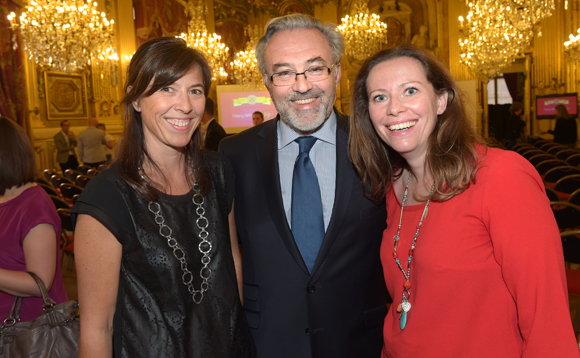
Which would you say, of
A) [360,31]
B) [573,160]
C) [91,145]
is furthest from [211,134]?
[360,31]

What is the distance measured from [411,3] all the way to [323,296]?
1510cm

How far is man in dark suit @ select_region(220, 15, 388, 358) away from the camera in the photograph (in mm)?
1641

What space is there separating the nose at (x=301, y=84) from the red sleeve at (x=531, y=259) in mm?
823

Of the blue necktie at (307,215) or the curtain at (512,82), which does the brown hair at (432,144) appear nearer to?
the blue necktie at (307,215)

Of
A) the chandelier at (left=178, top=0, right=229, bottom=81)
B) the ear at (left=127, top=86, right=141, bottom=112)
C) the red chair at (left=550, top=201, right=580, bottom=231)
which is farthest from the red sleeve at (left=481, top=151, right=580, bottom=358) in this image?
the chandelier at (left=178, top=0, right=229, bottom=81)

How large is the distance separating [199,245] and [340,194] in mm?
557

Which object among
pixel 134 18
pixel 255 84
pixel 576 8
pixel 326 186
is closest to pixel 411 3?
pixel 576 8

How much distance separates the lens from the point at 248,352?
5.24 ft

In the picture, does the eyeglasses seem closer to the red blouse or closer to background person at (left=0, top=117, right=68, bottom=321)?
the red blouse

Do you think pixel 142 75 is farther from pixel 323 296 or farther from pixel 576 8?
pixel 576 8

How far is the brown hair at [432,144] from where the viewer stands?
1.34 meters

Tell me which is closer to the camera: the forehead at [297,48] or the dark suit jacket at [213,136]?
the forehead at [297,48]

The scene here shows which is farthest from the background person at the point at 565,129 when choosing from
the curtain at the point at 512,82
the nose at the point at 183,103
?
the nose at the point at 183,103

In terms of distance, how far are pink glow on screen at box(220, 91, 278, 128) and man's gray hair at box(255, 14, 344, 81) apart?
12546 millimetres
